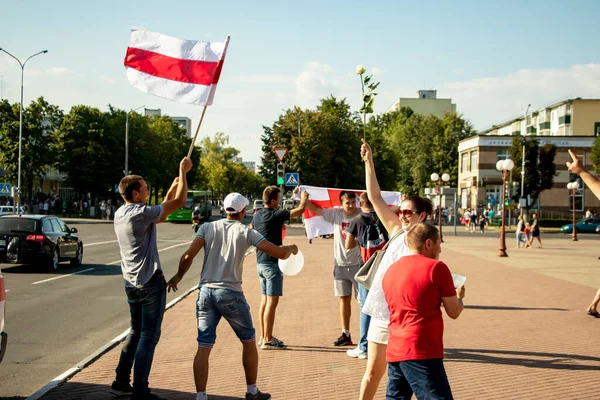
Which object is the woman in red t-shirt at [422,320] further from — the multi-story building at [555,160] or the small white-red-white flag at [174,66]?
the multi-story building at [555,160]

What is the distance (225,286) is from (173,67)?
7.85 ft

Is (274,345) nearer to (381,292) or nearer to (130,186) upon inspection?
(130,186)

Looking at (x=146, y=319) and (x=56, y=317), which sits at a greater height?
(x=146, y=319)

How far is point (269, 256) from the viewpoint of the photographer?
7.55 metres

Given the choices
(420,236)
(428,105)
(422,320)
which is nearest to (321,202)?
(420,236)

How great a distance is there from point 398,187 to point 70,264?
67.1 metres

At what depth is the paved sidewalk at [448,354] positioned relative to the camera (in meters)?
5.93

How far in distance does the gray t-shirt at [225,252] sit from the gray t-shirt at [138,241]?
415mm

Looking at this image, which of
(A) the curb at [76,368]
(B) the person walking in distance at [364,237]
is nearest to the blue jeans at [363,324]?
(B) the person walking in distance at [364,237]

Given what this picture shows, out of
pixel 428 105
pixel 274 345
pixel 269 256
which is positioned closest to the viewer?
pixel 269 256

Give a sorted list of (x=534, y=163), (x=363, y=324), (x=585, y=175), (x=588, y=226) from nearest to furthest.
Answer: (x=585, y=175) < (x=363, y=324) < (x=588, y=226) < (x=534, y=163)

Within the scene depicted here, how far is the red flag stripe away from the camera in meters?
6.36

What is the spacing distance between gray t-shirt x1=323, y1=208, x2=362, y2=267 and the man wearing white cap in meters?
2.42

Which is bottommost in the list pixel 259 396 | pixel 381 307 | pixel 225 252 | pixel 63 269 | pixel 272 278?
pixel 63 269
